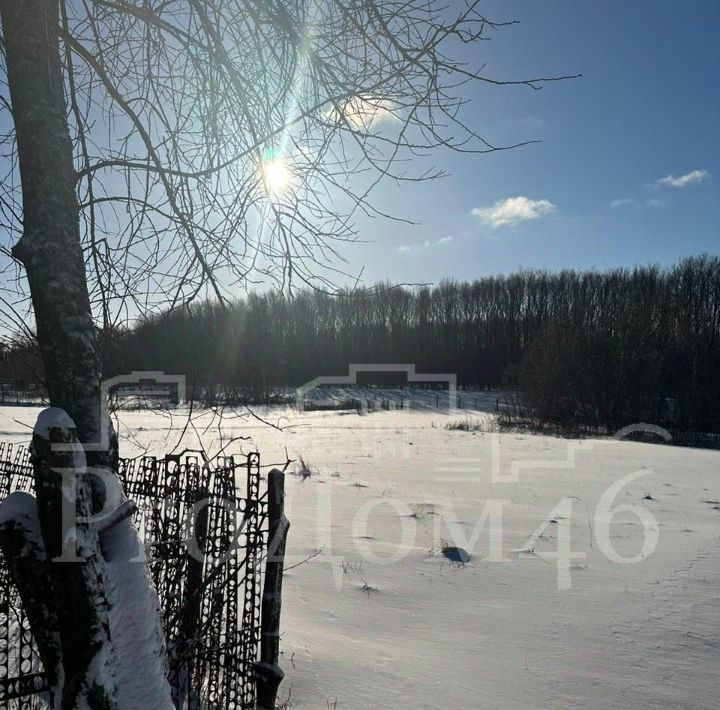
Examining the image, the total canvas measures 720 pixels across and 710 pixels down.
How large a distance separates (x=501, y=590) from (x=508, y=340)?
174 ft

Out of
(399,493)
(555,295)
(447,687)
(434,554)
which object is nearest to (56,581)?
(447,687)

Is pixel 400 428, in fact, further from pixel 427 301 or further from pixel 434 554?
pixel 427 301

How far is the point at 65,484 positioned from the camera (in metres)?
1.55

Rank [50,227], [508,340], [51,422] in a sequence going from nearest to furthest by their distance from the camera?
[51,422], [50,227], [508,340]

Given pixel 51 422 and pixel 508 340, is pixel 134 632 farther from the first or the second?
pixel 508 340

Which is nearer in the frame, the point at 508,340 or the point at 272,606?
the point at 272,606

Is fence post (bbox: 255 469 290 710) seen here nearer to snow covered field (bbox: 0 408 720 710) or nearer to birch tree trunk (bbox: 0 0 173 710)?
snow covered field (bbox: 0 408 720 710)

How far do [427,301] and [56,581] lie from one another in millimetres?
50841

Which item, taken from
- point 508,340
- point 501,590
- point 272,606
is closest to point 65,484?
point 272,606

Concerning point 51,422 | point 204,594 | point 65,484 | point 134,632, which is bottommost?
point 204,594

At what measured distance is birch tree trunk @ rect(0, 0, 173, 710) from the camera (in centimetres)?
151

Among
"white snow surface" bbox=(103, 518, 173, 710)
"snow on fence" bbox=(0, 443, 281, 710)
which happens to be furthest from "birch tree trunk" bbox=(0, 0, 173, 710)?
"snow on fence" bbox=(0, 443, 281, 710)

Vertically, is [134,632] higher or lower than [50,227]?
lower

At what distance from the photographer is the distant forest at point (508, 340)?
9.09 ft
